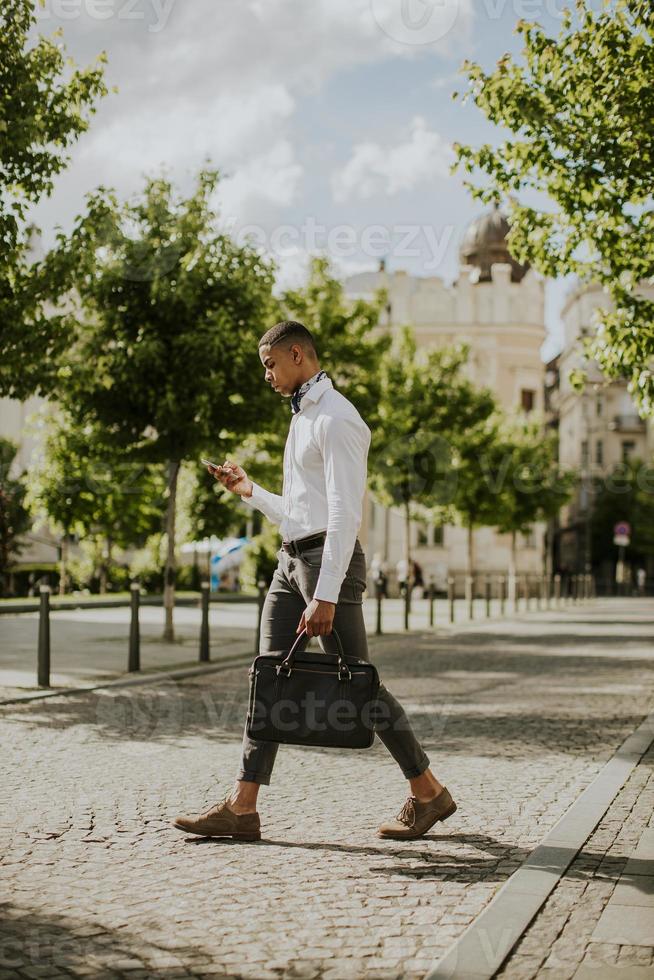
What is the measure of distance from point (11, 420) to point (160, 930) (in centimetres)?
5598

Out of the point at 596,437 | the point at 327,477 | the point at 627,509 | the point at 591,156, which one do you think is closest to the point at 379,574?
the point at 591,156

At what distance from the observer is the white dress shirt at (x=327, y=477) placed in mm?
4723

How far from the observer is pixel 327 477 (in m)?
4.79

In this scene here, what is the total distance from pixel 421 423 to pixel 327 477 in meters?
24.7

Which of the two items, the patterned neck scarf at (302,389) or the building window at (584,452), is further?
the building window at (584,452)

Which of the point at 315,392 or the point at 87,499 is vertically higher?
the point at 87,499

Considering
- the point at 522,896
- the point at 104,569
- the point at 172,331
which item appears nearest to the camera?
the point at 522,896

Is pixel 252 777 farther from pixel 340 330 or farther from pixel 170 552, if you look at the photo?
pixel 340 330

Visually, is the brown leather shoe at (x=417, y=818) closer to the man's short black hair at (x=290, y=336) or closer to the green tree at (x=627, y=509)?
the man's short black hair at (x=290, y=336)

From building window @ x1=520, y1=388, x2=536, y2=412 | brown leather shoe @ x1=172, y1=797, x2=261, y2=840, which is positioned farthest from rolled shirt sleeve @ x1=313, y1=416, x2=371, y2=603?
building window @ x1=520, y1=388, x2=536, y2=412

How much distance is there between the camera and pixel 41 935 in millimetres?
3721

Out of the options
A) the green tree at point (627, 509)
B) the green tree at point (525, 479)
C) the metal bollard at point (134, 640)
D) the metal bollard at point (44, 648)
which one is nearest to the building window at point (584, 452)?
the green tree at point (627, 509)

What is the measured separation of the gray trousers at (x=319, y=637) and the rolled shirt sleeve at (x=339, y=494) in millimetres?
143

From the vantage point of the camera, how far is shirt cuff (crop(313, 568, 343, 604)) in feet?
15.4
